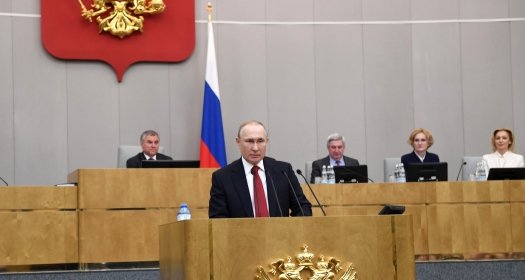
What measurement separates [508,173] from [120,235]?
311 centimetres

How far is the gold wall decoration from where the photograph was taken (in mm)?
9281

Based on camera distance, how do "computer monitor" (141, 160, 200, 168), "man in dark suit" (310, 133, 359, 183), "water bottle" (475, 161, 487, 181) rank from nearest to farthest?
"computer monitor" (141, 160, 200, 168)
"water bottle" (475, 161, 487, 181)
"man in dark suit" (310, 133, 359, 183)

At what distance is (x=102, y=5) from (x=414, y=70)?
333 cm

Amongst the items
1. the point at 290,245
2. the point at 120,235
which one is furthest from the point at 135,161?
the point at 290,245

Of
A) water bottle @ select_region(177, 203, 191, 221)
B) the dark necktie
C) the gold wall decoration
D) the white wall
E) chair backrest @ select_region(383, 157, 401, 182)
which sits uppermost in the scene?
the gold wall decoration

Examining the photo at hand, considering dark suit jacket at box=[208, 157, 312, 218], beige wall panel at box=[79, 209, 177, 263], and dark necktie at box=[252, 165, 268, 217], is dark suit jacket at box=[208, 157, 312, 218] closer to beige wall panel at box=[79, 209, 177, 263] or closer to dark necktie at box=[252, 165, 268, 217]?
dark necktie at box=[252, 165, 268, 217]

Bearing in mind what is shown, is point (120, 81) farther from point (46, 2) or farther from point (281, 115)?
point (281, 115)

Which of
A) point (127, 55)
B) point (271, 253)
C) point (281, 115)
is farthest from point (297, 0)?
point (271, 253)

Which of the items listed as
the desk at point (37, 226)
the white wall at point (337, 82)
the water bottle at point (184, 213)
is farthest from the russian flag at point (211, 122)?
the desk at point (37, 226)

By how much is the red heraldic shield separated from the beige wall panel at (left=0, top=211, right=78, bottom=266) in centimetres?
283

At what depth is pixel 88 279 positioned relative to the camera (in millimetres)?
6551

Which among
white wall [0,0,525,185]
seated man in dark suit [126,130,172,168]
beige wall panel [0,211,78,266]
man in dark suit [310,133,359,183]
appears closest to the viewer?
beige wall panel [0,211,78,266]

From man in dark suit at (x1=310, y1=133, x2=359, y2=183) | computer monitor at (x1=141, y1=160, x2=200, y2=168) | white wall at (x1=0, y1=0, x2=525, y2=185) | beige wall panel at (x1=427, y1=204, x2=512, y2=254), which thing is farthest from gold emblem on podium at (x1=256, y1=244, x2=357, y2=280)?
white wall at (x1=0, y1=0, x2=525, y2=185)

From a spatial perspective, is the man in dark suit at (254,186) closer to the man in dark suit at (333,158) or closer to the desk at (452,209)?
the desk at (452,209)
